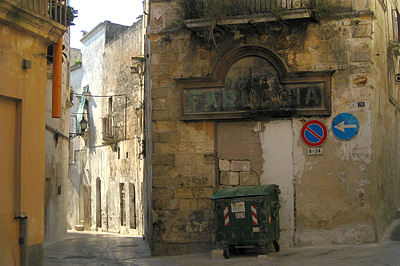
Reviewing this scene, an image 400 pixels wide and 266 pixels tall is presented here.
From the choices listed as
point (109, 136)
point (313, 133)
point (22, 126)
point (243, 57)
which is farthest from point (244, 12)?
point (109, 136)

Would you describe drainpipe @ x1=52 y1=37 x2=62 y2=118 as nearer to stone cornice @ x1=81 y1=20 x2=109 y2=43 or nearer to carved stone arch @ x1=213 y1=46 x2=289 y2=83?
carved stone arch @ x1=213 y1=46 x2=289 y2=83

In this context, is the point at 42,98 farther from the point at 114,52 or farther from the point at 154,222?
the point at 114,52

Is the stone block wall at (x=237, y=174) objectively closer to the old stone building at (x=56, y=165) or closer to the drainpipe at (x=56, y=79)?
the drainpipe at (x=56, y=79)

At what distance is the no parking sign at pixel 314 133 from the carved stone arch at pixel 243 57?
1022 millimetres

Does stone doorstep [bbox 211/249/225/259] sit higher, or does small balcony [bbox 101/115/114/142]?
small balcony [bbox 101/115/114/142]

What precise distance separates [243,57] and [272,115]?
1.27 m

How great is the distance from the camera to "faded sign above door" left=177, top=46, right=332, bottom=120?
415 inches

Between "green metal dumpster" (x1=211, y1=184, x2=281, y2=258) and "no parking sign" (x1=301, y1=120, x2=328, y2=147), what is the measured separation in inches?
59.6

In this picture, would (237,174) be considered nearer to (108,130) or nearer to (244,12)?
(244,12)

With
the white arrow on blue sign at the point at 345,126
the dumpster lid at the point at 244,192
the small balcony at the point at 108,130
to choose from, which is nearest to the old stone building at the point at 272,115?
the white arrow on blue sign at the point at 345,126

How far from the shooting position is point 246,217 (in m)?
9.29

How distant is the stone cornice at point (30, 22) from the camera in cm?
799

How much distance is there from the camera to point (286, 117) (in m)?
10.7

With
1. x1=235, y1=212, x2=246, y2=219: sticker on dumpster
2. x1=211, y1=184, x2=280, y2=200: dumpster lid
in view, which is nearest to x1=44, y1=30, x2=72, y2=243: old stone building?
x1=211, y1=184, x2=280, y2=200: dumpster lid
